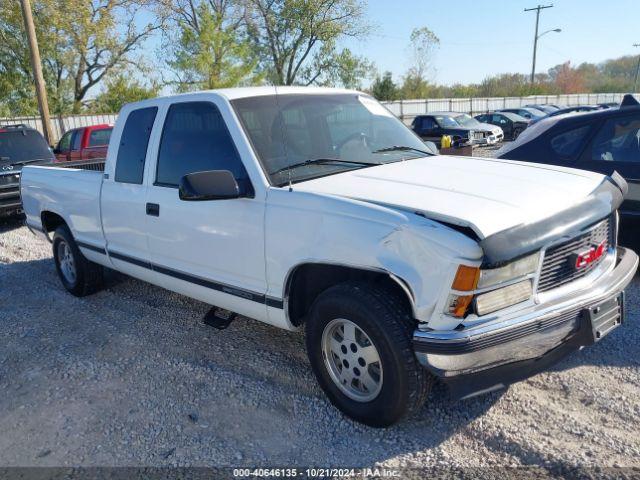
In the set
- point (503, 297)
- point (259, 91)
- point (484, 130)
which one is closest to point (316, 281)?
point (503, 297)

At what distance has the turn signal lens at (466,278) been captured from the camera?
2.49 meters

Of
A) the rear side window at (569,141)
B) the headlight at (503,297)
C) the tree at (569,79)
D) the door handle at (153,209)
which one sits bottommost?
the tree at (569,79)

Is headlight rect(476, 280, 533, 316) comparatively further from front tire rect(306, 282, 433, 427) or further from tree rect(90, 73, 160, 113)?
tree rect(90, 73, 160, 113)

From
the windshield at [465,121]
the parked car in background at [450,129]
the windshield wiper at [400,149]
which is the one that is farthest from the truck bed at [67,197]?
the windshield at [465,121]

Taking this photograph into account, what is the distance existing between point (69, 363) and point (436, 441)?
2851 mm

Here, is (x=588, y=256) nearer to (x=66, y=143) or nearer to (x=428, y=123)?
(x=66, y=143)

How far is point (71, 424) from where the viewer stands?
10.9 ft

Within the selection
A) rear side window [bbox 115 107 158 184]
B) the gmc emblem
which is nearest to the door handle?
rear side window [bbox 115 107 158 184]

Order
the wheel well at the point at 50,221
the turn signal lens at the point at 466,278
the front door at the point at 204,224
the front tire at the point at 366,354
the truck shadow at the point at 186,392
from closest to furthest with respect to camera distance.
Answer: the turn signal lens at the point at 466,278 < the front tire at the point at 366,354 < the truck shadow at the point at 186,392 < the front door at the point at 204,224 < the wheel well at the point at 50,221

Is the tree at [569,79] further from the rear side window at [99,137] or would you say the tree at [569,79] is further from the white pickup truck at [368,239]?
the white pickup truck at [368,239]

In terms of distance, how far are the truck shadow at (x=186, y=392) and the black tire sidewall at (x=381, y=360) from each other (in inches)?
4.9

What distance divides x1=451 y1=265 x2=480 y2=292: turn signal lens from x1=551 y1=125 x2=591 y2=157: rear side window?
11.5ft

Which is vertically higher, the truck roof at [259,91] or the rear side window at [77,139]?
the truck roof at [259,91]

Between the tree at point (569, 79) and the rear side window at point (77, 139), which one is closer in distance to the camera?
the rear side window at point (77, 139)
